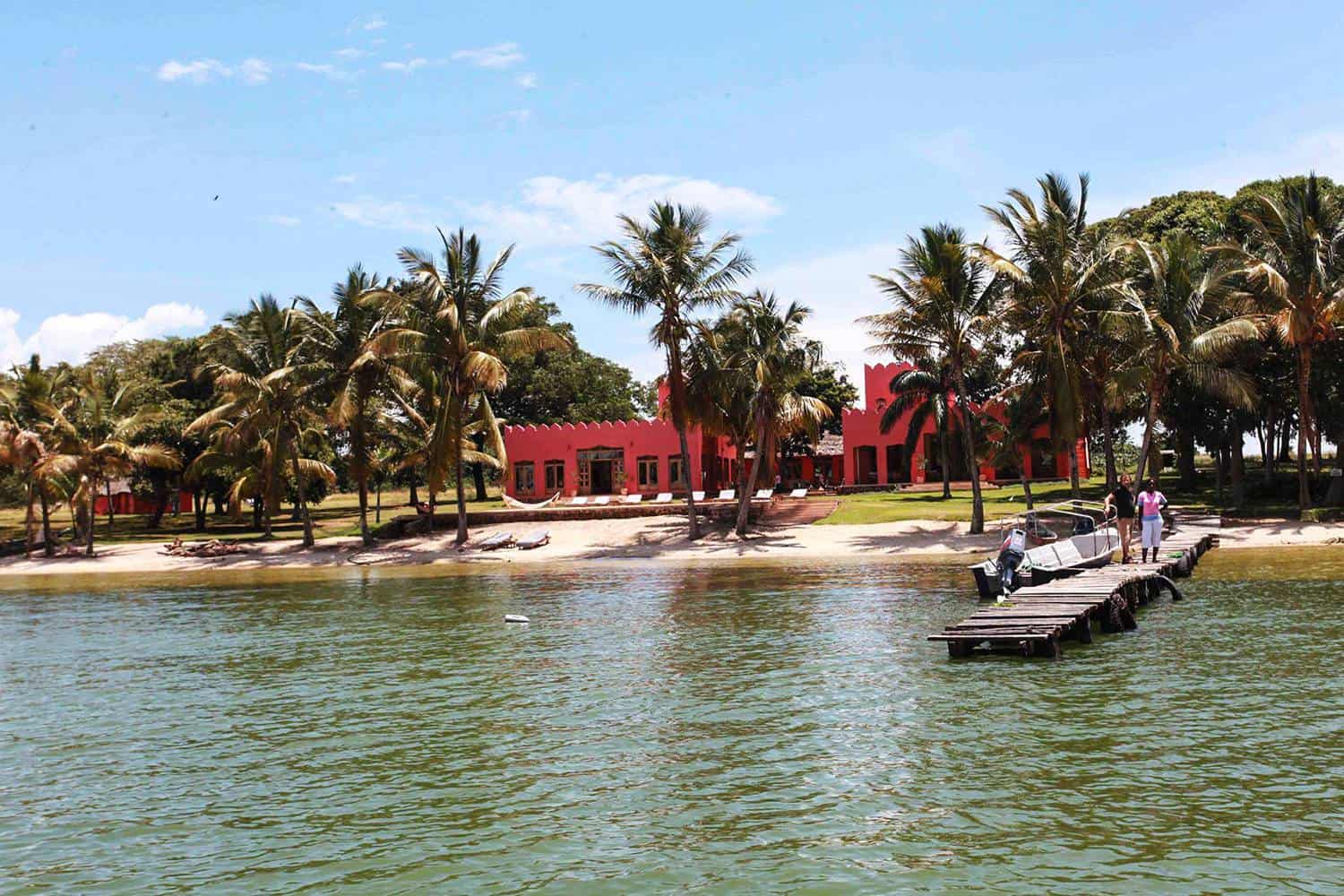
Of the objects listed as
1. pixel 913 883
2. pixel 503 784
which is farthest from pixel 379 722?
pixel 913 883

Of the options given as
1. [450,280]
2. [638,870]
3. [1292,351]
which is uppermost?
[450,280]

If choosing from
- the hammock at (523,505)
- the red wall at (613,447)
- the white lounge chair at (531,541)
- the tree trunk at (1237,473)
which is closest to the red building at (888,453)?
the red wall at (613,447)

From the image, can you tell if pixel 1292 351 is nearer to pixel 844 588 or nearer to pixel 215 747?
pixel 844 588

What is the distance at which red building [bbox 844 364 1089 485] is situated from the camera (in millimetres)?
58219

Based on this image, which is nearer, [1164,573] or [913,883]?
[913,883]

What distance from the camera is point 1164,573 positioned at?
83.0 ft

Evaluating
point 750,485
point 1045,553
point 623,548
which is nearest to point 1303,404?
point 1045,553

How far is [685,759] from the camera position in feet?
39.1

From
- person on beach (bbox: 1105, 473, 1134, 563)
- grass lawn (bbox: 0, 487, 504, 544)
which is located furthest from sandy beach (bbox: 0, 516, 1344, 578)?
person on beach (bbox: 1105, 473, 1134, 563)

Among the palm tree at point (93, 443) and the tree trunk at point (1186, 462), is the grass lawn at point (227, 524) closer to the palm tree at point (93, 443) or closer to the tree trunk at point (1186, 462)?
the palm tree at point (93, 443)

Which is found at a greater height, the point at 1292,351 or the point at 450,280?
the point at 450,280

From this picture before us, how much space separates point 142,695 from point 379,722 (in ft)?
15.2

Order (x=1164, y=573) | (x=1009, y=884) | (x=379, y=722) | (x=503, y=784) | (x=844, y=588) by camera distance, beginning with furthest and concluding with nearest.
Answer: (x=844, y=588), (x=1164, y=573), (x=379, y=722), (x=503, y=784), (x=1009, y=884)

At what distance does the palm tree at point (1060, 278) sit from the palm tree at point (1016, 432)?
5218mm
